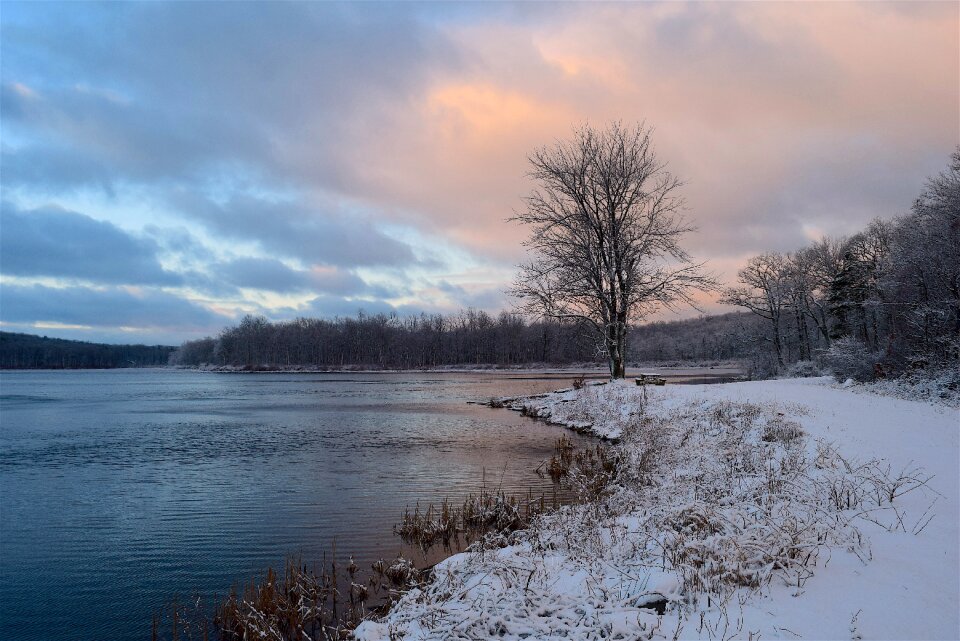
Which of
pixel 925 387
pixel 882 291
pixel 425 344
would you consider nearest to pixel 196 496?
pixel 925 387

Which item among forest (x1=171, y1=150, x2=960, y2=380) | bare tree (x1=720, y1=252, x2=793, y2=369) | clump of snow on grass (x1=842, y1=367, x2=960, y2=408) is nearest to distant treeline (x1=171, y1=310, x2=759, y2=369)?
forest (x1=171, y1=150, x2=960, y2=380)

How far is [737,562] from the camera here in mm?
5312

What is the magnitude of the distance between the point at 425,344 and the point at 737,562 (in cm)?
12014

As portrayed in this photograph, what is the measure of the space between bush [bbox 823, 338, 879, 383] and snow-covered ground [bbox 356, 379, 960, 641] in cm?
1782

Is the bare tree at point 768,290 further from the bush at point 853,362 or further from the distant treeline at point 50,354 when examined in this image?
A: the distant treeline at point 50,354

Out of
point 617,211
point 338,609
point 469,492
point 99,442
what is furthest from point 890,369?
point 99,442

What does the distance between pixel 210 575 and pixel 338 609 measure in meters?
2.40

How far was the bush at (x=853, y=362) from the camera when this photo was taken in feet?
83.5

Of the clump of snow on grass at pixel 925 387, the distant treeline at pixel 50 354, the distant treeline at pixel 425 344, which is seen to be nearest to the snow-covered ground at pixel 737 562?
the clump of snow on grass at pixel 925 387

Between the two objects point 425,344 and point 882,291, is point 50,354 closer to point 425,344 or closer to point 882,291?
point 425,344

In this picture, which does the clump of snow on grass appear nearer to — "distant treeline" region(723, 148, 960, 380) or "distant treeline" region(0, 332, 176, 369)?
"distant treeline" region(723, 148, 960, 380)

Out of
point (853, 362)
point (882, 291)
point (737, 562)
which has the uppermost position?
point (882, 291)

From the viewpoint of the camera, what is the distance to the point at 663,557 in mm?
5605

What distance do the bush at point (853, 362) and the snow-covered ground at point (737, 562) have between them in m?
17.8
